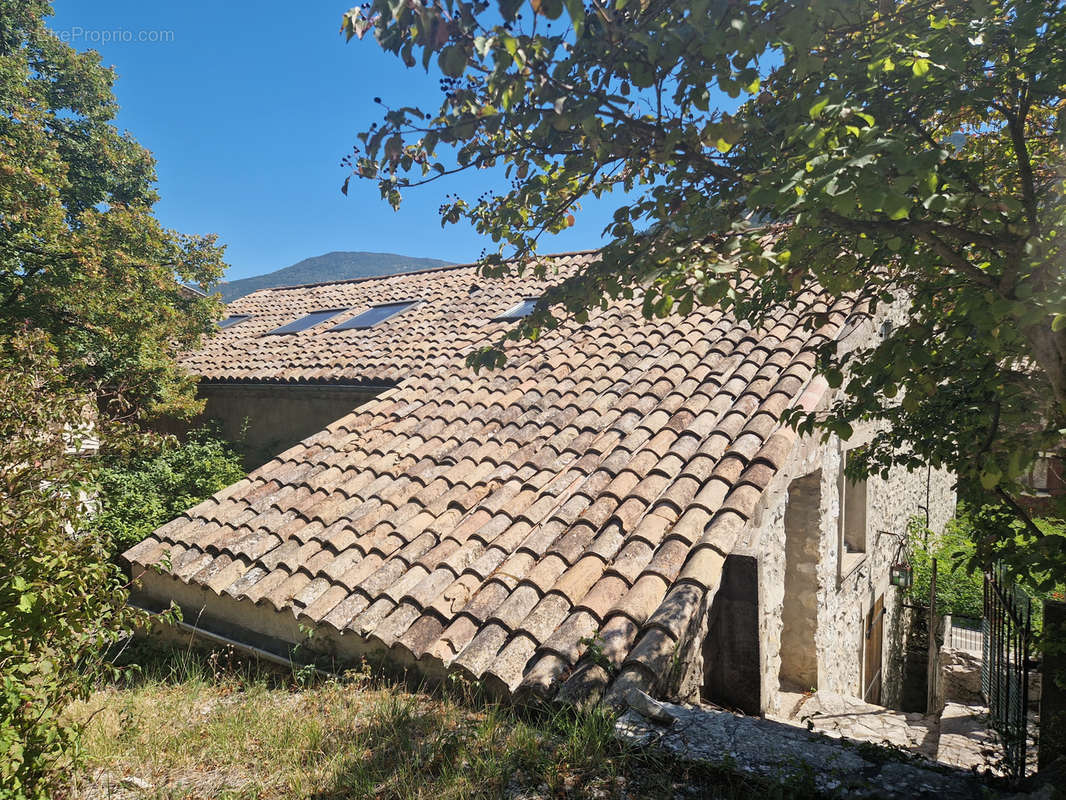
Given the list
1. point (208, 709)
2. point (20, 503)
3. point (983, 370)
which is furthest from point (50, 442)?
point (983, 370)

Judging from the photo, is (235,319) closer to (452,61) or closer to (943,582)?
(452,61)

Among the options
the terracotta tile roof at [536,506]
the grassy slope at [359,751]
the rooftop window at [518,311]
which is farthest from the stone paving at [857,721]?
the rooftop window at [518,311]

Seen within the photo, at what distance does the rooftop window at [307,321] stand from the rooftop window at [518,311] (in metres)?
4.37

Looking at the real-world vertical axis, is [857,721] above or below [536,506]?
below

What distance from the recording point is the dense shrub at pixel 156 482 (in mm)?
8258

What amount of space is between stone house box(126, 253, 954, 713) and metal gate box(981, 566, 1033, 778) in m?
1.25

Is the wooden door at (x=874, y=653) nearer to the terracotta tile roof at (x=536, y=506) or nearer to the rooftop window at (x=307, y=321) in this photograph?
the terracotta tile roof at (x=536, y=506)

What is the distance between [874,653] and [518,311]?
7010mm

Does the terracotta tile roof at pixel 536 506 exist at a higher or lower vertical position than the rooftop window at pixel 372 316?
lower

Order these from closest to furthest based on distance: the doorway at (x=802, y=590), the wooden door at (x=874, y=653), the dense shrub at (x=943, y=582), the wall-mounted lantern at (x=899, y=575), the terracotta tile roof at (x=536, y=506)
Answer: the terracotta tile roof at (x=536, y=506) < the doorway at (x=802, y=590) < the wooden door at (x=874, y=653) < the wall-mounted lantern at (x=899, y=575) < the dense shrub at (x=943, y=582)

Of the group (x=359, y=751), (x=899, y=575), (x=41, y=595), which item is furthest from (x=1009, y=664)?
(x=899, y=575)

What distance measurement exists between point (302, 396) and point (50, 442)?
20.2ft

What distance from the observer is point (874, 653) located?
27.1 ft

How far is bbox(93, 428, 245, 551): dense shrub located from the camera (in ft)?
27.1
